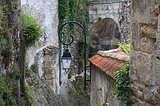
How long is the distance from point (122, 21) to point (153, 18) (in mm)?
11716

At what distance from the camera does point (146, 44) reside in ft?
8.06

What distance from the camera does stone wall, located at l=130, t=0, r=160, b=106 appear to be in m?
2.31

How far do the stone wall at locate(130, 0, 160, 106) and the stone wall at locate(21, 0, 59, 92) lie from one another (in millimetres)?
4880

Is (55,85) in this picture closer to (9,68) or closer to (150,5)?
(9,68)

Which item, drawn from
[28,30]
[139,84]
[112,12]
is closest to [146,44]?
[139,84]

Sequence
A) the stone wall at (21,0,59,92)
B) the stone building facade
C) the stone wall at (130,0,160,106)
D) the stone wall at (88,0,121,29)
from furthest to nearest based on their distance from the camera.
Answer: the stone wall at (88,0,121,29), the stone building facade, the stone wall at (21,0,59,92), the stone wall at (130,0,160,106)

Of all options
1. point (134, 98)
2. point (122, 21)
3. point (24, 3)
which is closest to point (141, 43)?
point (134, 98)

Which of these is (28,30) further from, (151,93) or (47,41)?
(47,41)

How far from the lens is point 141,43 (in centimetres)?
254

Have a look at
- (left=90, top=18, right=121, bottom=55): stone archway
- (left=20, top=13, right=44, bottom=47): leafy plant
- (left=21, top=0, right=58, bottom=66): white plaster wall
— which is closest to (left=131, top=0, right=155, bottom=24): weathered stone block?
(left=20, top=13, right=44, bottom=47): leafy plant

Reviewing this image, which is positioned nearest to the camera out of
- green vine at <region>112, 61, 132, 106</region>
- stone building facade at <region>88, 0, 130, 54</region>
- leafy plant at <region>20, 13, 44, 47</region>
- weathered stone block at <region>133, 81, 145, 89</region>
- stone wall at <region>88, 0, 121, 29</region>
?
weathered stone block at <region>133, 81, 145, 89</region>

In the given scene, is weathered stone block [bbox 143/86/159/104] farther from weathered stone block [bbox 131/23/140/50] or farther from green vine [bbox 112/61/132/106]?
weathered stone block [bbox 131/23/140/50]

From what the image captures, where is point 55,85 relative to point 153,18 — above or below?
below

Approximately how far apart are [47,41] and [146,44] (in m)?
6.09
